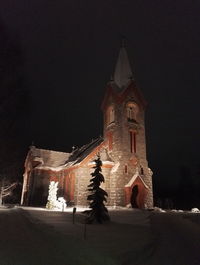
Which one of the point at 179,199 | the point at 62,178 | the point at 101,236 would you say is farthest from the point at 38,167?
the point at 179,199

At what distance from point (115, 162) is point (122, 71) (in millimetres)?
15514

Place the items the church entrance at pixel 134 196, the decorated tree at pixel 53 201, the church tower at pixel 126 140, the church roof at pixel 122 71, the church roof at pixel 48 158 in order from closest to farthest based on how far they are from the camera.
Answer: the decorated tree at pixel 53 201 < the church tower at pixel 126 140 < the church entrance at pixel 134 196 < the church roof at pixel 48 158 < the church roof at pixel 122 71

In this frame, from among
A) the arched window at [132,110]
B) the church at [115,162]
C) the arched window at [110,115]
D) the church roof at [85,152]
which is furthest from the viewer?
the arched window at [110,115]

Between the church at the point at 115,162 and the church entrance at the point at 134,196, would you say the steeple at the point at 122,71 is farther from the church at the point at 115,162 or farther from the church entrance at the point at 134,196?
the church entrance at the point at 134,196

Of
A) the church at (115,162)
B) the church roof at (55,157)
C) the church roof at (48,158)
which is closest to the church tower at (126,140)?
the church at (115,162)

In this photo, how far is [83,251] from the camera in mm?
7828

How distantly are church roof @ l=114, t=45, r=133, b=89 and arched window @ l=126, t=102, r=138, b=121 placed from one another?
10.4ft

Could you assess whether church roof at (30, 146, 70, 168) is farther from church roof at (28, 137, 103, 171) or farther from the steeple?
the steeple

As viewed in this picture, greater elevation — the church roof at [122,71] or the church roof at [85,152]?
the church roof at [122,71]

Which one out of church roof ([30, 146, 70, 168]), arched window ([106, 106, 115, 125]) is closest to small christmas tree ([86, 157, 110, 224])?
arched window ([106, 106, 115, 125])

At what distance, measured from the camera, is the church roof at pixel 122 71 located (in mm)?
35669

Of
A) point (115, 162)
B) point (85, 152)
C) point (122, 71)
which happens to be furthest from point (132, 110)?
point (85, 152)

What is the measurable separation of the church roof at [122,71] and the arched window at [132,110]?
3.16 metres

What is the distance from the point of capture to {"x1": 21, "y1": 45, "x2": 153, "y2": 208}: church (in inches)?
1117
